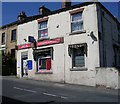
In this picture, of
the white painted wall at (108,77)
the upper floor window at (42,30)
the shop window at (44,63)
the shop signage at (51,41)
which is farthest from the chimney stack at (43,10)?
the white painted wall at (108,77)

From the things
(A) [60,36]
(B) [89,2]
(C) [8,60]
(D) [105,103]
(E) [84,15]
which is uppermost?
(B) [89,2]

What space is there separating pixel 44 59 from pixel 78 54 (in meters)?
3.93

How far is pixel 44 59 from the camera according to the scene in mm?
20266

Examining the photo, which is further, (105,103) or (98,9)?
(98,9)

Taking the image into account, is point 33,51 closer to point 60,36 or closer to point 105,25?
point 60,36

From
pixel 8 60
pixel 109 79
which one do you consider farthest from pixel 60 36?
pixel 8 60

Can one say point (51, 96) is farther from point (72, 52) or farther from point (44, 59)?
point (44, 59)

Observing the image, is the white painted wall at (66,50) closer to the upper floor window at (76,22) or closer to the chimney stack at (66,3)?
the upper floor window at (76,22)

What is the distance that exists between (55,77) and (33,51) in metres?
3.89

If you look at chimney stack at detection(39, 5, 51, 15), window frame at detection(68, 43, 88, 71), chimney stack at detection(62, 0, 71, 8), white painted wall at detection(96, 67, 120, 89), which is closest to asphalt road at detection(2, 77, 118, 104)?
white painted wall at detection(96, 67, 120, 89)

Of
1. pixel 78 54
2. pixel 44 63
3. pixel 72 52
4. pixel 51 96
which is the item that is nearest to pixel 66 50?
pixel 72 52

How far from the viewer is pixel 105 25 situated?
19.0 meters

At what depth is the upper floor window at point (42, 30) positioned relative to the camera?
2046 centimetres

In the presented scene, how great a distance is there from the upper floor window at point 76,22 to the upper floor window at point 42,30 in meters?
3.09
